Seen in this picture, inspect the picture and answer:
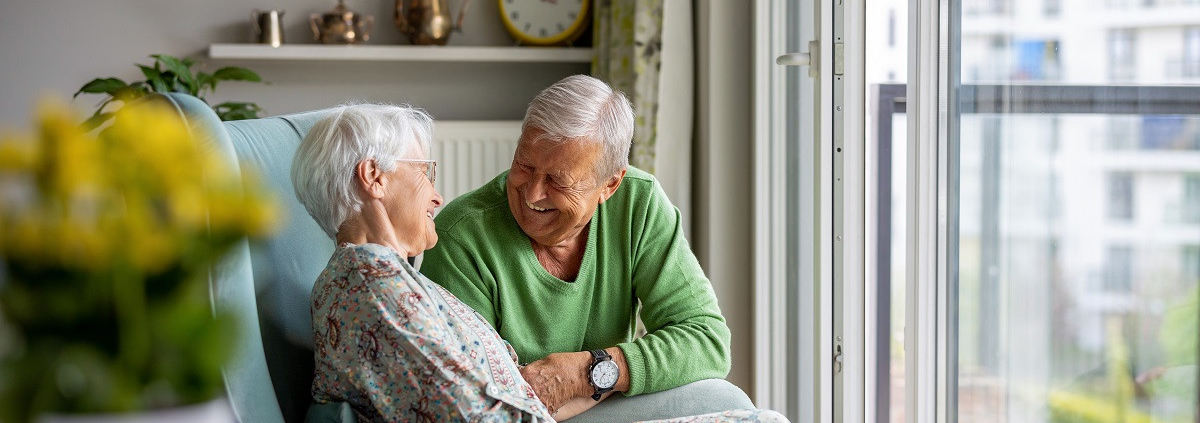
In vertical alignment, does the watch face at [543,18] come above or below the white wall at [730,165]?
above

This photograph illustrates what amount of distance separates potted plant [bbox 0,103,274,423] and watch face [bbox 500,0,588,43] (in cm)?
325

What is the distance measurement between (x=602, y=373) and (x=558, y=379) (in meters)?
0.08

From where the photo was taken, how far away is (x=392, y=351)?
1.37 metres

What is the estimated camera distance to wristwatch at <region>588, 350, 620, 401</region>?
5.80 ft

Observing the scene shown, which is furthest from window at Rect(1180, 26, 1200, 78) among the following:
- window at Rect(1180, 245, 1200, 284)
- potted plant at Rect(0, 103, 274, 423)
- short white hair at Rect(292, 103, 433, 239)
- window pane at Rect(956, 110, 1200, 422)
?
potted plant at Rect(0, 103, 274, 423)

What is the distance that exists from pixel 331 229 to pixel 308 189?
0.07 metres

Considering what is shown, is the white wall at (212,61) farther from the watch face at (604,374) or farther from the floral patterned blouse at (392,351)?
the floral patterned blouse at (392,351)

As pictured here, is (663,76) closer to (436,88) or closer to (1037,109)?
(436,88)

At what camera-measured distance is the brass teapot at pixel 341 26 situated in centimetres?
351

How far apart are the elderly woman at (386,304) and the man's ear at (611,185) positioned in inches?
14.6

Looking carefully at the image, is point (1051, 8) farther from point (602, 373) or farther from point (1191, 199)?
point (602, 373)

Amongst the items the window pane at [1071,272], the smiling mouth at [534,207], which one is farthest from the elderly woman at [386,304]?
the window pane at [1071,272]

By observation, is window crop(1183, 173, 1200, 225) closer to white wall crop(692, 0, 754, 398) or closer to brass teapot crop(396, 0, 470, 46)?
white wall crop(692, 0, 754, 398)

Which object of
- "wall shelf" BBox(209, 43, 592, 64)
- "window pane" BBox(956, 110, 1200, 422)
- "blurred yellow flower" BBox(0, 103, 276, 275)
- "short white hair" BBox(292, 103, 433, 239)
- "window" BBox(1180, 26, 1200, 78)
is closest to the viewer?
"blurred yellow flower" BBox(0, 103, 276, 275)
